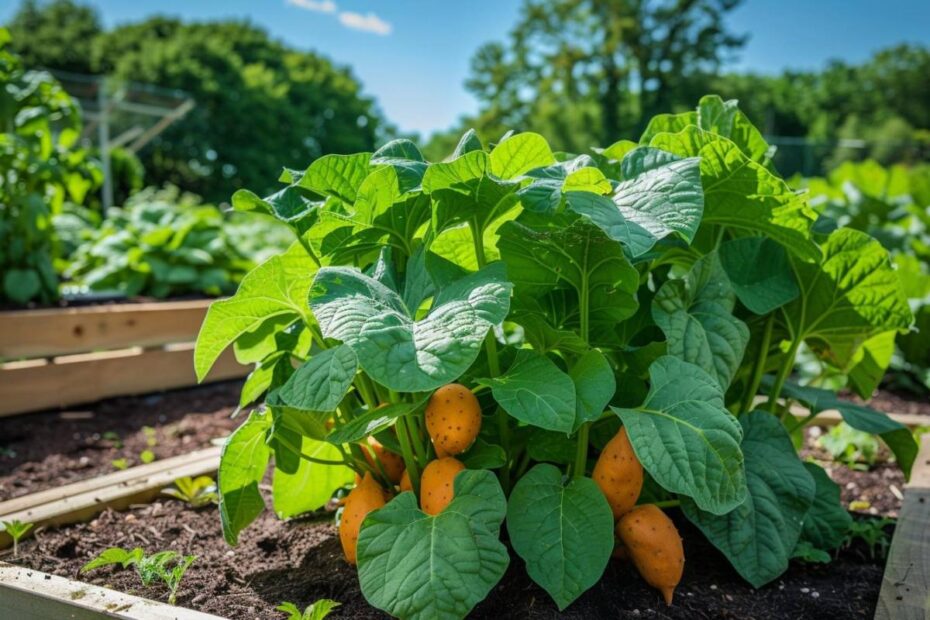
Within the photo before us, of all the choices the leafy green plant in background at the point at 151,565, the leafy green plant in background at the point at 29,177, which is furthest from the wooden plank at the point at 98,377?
the leafy green plant in background at the point at 151,565

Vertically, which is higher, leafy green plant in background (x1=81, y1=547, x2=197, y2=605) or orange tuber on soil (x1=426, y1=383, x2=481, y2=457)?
orange tuber on soil (x1=426, y1=383, x2=481, y2=457)

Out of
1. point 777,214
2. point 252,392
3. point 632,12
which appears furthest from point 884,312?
point 632,12

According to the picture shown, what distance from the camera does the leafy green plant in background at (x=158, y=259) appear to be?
15.7ft

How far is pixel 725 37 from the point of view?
1341 inches

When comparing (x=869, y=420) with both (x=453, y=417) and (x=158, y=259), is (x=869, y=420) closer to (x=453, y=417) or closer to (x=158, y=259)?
(x=453, y=417)

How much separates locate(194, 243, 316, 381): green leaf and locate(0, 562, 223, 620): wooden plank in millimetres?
417

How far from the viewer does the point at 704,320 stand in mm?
1565

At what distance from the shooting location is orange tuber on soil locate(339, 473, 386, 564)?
1.53 meters

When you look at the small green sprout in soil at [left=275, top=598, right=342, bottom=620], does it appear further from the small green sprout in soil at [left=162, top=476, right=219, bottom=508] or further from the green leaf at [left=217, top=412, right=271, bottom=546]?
the small green sprout in soil at [left=162, top=476, right=219, bottom=508]

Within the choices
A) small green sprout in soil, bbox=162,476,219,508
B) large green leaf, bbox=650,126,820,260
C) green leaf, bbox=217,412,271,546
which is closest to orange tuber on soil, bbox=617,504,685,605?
large green leaf, bbox=650,126,820,260

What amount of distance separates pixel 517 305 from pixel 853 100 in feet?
211

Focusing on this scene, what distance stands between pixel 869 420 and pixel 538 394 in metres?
1.00

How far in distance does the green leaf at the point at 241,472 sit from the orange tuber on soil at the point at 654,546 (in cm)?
72

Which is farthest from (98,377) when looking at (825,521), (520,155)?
(825,521)
